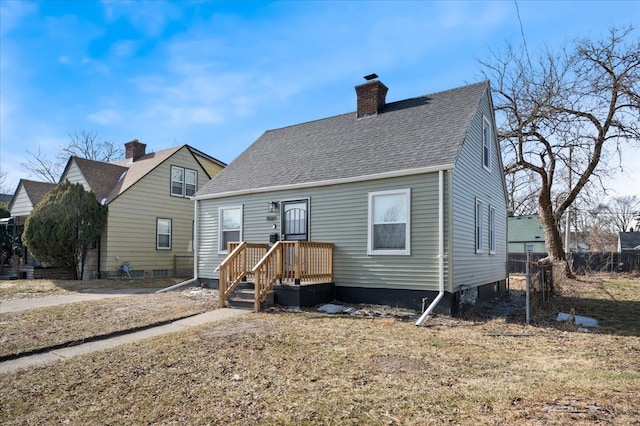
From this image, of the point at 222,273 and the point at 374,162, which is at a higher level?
the point at 374,162

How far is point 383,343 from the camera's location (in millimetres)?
6117

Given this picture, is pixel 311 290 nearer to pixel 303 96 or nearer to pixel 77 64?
pixel 303 96

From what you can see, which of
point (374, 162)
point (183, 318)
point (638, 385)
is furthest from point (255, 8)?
point (638, 385)

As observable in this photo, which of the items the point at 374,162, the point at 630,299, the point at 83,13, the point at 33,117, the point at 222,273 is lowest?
the point at 630,299

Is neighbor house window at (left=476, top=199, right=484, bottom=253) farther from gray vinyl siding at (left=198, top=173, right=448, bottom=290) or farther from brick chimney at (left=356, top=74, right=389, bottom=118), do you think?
brick chimney at (left=356, top=74, right=389, bottom=118)

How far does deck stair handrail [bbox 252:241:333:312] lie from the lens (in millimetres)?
8938

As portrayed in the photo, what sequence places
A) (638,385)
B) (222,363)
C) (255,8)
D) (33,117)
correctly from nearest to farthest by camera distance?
(638,385), (222,363), (255,8), (33,117)

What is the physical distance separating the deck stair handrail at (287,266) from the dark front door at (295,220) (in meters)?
1.19

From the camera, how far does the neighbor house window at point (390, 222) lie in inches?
363

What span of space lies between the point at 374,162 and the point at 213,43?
535cm

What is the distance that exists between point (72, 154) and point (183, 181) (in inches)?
782

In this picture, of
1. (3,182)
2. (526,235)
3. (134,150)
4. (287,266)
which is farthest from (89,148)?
(526,235)

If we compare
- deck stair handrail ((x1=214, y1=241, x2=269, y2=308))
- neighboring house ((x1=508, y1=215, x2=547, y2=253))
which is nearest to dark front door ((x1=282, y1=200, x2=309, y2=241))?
deck stair handrail ((x1=214, y1=241, x2=269, y2=308))

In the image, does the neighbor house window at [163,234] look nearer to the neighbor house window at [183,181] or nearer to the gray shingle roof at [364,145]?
the neighbor house window at [183,181]
